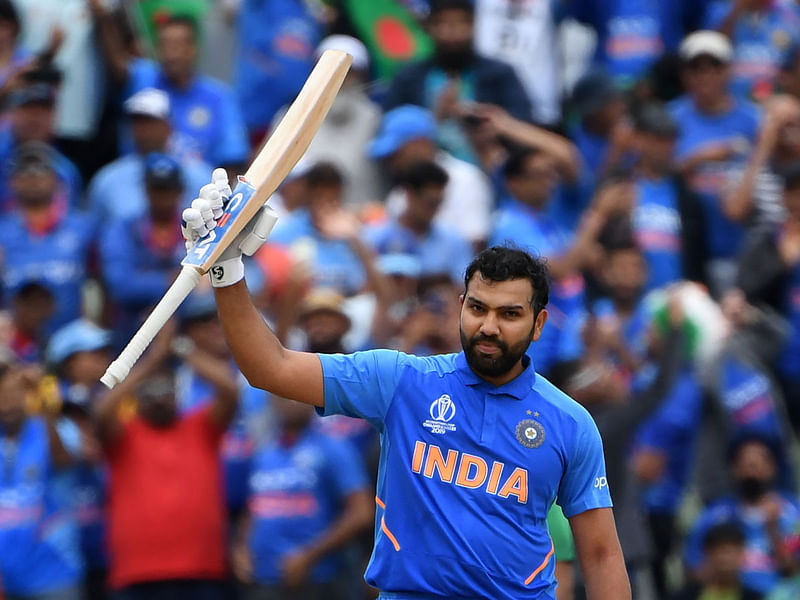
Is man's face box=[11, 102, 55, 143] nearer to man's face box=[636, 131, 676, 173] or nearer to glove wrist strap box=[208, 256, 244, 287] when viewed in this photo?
man's face box=[636, 131, 676, 173]

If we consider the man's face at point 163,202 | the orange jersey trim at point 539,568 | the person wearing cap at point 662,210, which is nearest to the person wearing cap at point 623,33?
the person wearing cap at point 662,210

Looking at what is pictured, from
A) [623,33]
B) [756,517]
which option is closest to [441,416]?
[756,517]

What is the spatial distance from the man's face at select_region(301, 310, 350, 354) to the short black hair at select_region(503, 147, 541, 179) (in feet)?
6.25

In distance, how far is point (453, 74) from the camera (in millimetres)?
11750

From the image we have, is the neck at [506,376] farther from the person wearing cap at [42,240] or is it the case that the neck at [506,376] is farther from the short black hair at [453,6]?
the short black hair at [453,6]

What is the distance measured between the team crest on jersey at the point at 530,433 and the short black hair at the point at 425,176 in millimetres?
4938

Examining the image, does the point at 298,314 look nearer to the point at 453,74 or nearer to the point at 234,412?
the point at 234,412

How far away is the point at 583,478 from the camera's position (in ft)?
17.6

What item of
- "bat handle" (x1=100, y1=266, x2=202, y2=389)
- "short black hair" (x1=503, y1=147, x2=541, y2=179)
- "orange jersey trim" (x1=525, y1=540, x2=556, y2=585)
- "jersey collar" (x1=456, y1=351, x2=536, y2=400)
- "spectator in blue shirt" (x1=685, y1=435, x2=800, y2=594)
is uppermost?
"bat handle" (x1=100, y1=266, x2=202, y2=389)

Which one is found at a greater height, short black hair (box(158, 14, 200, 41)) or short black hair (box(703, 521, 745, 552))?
short black hair (box(158, 14, 200, 41))

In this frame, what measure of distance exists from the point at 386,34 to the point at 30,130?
3562 millimetres

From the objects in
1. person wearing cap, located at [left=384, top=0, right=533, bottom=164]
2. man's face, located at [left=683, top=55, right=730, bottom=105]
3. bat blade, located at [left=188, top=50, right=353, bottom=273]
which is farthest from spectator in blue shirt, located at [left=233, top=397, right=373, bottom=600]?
man's face, located at [left=683, top=55, right=730, bottom=105]

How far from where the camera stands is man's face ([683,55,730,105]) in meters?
12.2

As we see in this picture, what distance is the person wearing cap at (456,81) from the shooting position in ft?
38.0
